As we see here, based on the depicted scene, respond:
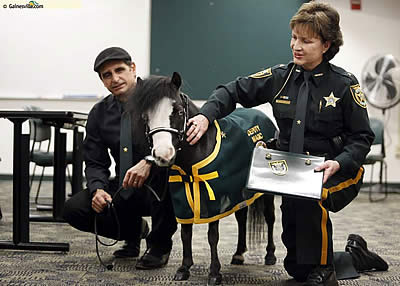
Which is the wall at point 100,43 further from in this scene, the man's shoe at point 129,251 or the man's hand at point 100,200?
the man's hand at point 100,200

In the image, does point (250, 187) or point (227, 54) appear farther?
point (227, 54)

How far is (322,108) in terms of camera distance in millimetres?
1964

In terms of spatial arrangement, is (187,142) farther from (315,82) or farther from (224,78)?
(224,78)

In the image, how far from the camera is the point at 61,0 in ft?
22.2

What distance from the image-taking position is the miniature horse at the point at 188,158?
1936 millimetres

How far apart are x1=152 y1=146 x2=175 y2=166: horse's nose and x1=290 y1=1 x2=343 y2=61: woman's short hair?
66 centimetres

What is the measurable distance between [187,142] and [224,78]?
14.4 feet

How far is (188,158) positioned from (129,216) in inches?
27.0

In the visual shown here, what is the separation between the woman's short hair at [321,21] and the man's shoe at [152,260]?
1233 millimetres

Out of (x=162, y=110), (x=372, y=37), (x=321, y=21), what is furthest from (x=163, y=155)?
(x=372, y=37)

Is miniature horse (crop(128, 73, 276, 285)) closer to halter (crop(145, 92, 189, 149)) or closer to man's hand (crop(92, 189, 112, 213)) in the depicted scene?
halter (crop(145, 92, 189, 149))

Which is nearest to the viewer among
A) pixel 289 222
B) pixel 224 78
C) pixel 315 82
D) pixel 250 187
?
pixel 250 187

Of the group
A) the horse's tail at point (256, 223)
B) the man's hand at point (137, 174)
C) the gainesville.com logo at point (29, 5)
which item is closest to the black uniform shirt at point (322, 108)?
the man's hand at point (137, 174)

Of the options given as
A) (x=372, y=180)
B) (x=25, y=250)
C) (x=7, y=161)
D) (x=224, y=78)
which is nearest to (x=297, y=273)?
(x=25, y=250)
